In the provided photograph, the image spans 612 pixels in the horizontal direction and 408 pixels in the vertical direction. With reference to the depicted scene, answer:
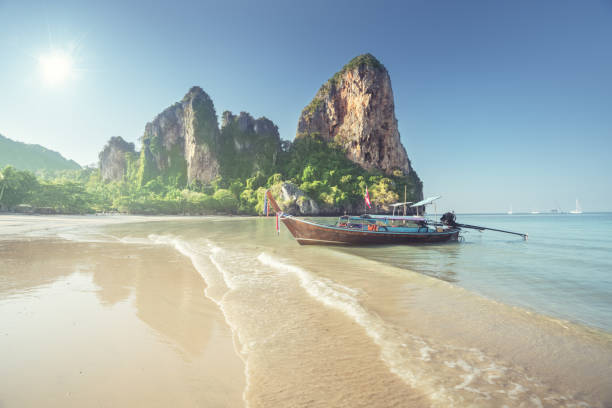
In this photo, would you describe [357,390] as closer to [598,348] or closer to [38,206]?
[598,348]

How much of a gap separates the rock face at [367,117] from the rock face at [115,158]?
9145cm

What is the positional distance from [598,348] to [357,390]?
4.31m

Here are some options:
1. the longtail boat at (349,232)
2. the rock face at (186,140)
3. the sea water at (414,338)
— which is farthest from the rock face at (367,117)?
the sea water at (414,338)

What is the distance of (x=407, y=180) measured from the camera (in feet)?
295

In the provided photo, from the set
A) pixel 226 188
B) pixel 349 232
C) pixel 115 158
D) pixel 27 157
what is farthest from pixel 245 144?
pixel 27 157

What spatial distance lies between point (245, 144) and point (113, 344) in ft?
345

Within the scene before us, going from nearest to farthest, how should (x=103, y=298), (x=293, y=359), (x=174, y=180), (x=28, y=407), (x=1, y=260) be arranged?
(x=28, y=407)
(x=293, y=359)
(x=103, y=298)
(x=1, y=260)
(x=174, y=180)

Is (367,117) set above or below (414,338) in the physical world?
above

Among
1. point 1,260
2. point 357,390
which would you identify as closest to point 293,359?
point 357,390

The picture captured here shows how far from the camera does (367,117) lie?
90875mm

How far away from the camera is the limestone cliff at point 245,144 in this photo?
328ft

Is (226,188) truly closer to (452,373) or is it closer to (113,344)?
(113,344)

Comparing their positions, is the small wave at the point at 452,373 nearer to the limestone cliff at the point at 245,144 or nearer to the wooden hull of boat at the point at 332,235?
the wooden hull of boat at the point at 332,235

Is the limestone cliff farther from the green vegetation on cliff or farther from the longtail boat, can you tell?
the longtail boat
